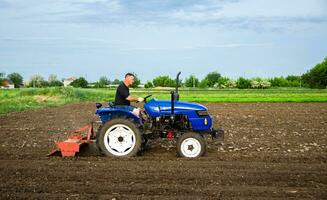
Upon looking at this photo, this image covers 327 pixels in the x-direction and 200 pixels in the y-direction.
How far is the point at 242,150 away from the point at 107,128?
3.23 m

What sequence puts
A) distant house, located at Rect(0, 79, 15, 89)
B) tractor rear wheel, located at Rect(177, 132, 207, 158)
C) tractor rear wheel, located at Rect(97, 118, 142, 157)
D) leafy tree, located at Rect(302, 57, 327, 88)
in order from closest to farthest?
tractor rear wheel, located at Rect(97, 118, 142, 157) → tractor rear wheel, located at Rect(177, 132, 207, 158) → distant house, located at Rect(0, 79, 15, 89) → leafy tree, located at Rect(302, 57, 327, 88)

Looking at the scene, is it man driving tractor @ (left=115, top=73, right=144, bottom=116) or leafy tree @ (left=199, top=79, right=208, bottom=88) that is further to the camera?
leafy tree @ (left=199, top=79, right=208, bottom=88)

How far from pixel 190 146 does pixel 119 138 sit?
1.39 meters

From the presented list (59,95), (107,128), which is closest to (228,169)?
(107,128)

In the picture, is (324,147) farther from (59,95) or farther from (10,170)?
(59,95)

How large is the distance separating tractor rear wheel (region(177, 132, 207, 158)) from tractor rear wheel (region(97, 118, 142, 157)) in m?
0.80

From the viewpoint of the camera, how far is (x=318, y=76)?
4090 inches

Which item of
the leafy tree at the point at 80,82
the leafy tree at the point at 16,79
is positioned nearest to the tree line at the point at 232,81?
the leafy tree at the point at 16,79

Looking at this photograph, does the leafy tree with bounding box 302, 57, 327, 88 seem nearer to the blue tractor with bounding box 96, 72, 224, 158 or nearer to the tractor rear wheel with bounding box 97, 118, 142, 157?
the blue tractor with bounding box 96, 72, 224, 158

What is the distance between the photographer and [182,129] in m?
8.62

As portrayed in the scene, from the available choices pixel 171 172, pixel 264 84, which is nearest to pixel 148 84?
pixel 264 84

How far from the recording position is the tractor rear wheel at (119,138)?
26.8 feet

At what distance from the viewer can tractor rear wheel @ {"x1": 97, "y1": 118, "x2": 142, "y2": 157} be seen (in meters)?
8.16

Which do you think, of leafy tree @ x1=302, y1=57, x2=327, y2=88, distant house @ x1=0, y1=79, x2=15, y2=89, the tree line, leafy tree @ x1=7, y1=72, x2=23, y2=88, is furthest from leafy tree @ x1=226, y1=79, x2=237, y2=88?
distant house @ x1=0, y1=79, x2=15, y2=89
